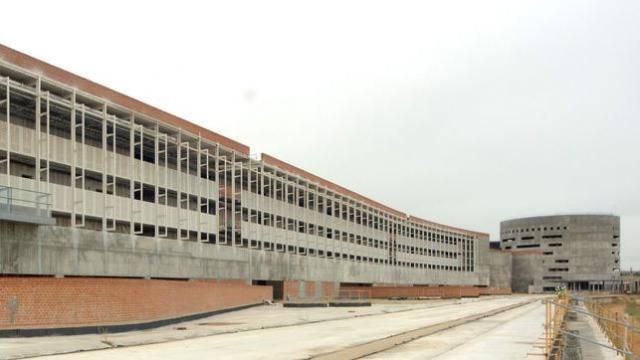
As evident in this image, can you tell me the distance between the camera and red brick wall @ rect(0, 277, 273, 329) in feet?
82.0

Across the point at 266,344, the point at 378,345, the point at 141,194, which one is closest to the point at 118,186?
the point at 141,194

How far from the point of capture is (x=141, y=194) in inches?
1651

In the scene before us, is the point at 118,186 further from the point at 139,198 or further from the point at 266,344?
the point at 266,344

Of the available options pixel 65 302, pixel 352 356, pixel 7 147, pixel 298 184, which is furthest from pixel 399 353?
pixel 298 184

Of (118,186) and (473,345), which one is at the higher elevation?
(118,186)

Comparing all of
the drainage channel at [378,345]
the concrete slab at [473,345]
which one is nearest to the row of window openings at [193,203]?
the drainage channel at [378,345]

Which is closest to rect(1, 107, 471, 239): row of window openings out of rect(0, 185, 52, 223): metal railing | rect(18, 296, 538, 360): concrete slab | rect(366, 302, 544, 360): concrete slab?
rect(0, 185, 52, 223): metal railing

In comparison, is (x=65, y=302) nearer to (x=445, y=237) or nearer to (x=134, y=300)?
(x=134, y=300)

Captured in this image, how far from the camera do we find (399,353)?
67.7 ft

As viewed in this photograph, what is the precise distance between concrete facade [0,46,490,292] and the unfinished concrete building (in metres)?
0.09

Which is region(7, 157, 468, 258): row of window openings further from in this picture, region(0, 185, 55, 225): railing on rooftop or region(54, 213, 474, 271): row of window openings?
region(0, 185, 55, 225): railing on rooftop

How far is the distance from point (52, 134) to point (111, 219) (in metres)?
5.96

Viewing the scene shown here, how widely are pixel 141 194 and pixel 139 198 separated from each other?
258 centimetres

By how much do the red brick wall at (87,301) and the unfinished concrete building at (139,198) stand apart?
386 centimetres
